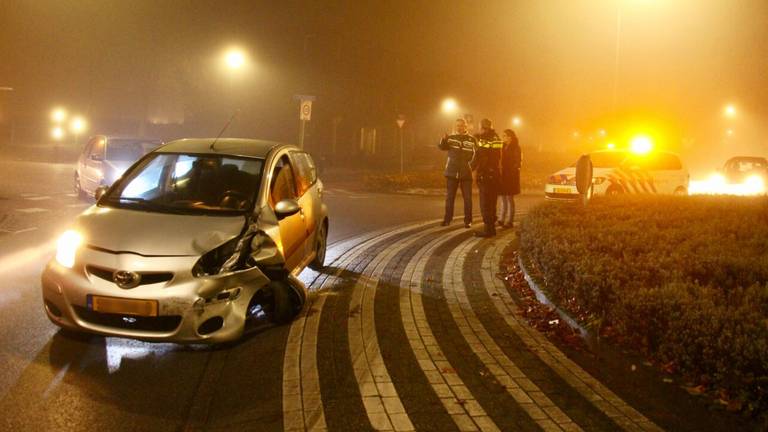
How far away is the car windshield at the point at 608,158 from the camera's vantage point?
1656 cm

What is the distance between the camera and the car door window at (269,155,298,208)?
6.46m

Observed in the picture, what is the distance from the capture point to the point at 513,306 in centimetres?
683

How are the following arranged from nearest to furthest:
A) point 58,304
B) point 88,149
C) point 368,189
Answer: point 58,304
point 88,149
point 368,189

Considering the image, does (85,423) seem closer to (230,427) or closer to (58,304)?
(230,427)

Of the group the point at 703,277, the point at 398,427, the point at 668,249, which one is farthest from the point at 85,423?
the point at 668,249

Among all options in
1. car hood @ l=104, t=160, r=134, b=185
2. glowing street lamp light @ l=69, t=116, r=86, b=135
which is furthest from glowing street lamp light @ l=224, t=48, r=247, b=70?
glowing street lamp light @ l=69, t=116, r=86, b=135

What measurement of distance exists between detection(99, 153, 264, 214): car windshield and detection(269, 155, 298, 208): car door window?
184mm

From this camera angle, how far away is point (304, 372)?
4.71m

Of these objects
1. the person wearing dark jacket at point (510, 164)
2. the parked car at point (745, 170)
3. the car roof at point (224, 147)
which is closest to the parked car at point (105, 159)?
the person wearing dark jacket at point (510, 164)

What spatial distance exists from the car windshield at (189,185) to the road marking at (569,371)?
2675 mm

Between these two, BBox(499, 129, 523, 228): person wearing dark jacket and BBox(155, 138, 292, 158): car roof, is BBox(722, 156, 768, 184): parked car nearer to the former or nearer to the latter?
BBox(499, 129, 523, 228): person wearing dark jacket

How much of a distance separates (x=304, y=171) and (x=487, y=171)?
4448 mm

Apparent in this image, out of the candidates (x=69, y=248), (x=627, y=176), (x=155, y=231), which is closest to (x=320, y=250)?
(x=155, y=231)

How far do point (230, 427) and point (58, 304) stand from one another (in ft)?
6.47
